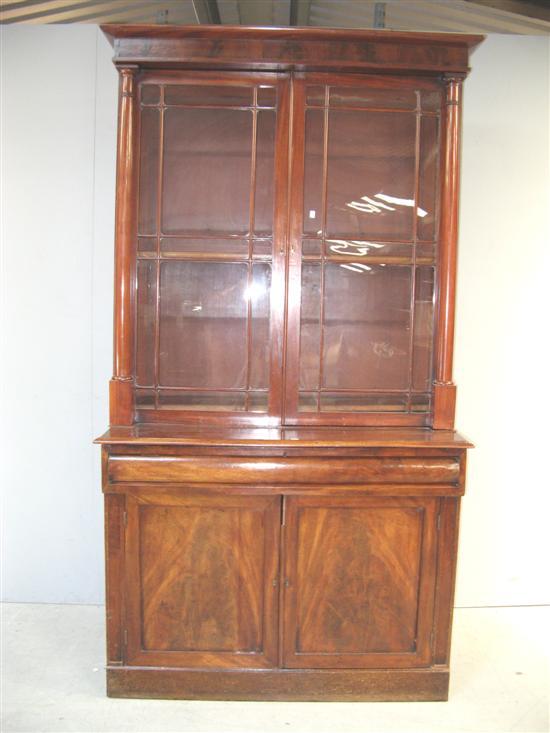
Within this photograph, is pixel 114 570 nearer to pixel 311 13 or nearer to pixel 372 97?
pixel 372 97

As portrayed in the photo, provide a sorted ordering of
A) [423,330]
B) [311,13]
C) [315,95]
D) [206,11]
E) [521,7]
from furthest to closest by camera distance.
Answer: [311,13] < [206,11] < [521,7] < [423,330] < [315,95]

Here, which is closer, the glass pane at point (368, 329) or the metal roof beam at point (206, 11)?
the glass pane at point (368, 329)

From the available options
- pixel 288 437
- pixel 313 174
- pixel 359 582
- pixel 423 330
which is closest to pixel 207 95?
pixel 313 174

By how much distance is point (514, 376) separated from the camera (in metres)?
3.00

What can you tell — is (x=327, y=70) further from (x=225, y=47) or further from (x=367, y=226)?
(x=367, y=226)

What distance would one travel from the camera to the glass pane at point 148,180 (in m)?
2.36

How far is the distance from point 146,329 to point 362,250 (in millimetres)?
872

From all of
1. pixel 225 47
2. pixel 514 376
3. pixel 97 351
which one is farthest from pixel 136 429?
pixel 514 376

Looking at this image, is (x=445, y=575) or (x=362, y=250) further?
(x=362, y=250)

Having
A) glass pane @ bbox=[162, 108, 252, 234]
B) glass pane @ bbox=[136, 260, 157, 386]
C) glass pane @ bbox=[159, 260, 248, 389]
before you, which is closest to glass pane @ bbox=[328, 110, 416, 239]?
glass pane @ bbox=[162, 108, 252, 234]

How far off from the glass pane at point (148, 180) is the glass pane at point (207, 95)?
13 centimetres

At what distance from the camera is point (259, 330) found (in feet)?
7.89

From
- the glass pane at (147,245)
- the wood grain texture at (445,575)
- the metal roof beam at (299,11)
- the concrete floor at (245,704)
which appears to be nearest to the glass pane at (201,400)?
the glass pane at (147,245)

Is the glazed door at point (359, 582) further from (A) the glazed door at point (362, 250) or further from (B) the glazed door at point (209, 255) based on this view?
(B) the glazed door at point (209, 255)
